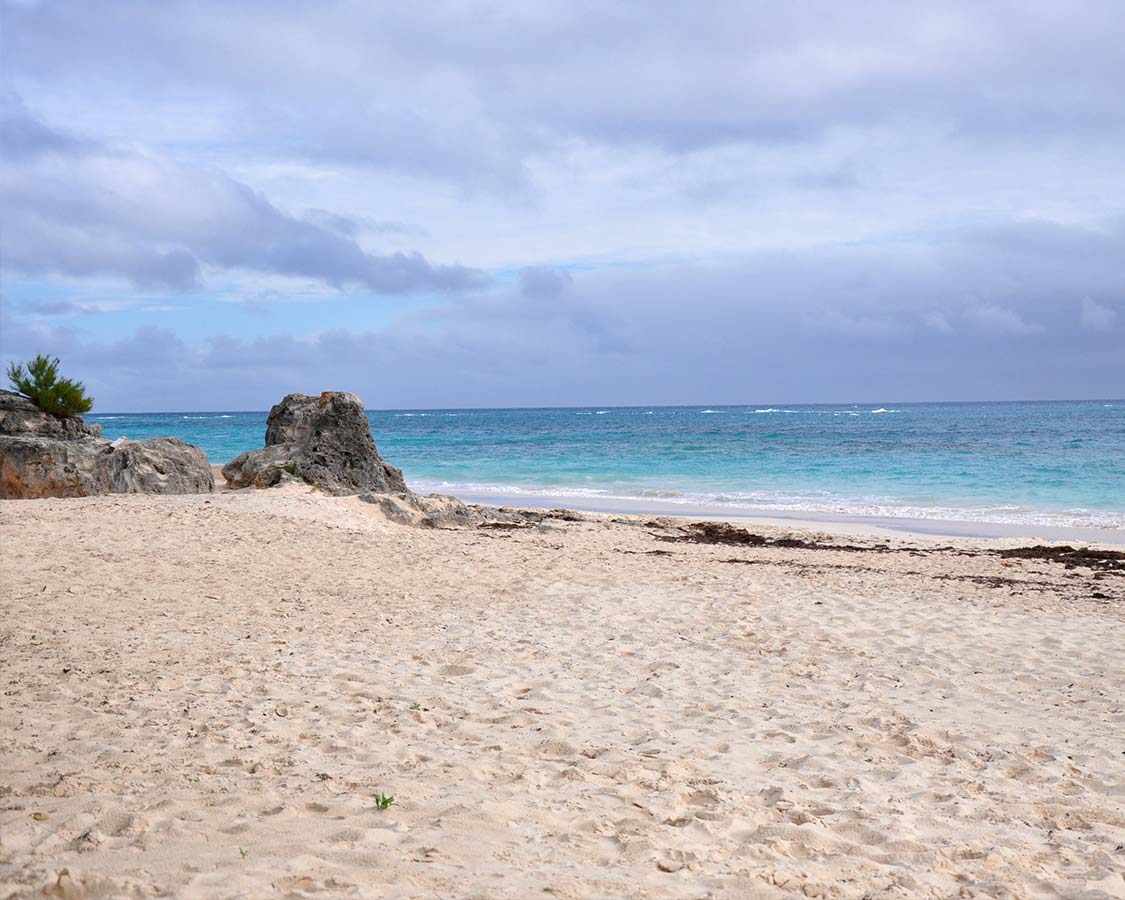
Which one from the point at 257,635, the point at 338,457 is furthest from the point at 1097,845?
the point at 338,457

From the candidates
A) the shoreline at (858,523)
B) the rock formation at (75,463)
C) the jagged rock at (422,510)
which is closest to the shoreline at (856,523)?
the shoreline at (858,523)

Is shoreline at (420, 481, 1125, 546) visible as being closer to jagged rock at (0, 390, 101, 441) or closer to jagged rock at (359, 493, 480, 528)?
jagged rock at (359, 493, 480, 528)

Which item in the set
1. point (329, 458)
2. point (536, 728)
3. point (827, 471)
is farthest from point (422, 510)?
point (827, 471)

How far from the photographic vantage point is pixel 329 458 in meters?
17.5

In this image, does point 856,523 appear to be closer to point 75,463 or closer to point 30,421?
point 75,463

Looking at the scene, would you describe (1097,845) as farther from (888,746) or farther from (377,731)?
(377,731)

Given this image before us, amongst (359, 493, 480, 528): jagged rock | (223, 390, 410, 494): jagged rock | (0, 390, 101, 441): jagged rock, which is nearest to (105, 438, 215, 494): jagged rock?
(223, 390, 410, 494): jagged rock

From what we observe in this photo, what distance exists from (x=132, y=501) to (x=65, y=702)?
9233 mm

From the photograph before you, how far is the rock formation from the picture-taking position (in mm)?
16188

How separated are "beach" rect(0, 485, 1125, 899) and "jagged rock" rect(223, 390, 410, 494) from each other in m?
5.36

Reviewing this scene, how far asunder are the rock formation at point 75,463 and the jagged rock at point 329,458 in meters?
0.97

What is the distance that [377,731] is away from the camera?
543cm

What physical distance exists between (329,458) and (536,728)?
41.7 feet

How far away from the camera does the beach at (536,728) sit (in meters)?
3.68
